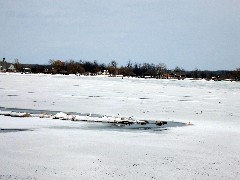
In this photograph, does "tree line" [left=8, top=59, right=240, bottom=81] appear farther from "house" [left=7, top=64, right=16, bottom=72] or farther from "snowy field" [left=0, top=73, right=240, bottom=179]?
"snowy field" [left=0, top=73, right=240, bottom=179]

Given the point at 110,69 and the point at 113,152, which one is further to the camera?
the point at 110,69

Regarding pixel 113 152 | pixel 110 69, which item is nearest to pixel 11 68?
pixel 110 69

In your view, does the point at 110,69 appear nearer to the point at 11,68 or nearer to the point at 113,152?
the point at 11,68

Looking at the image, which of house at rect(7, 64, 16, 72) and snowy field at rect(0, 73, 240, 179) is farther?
house at rect(7, 64, 16, 72)

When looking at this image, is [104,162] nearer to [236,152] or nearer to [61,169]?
[61,169]

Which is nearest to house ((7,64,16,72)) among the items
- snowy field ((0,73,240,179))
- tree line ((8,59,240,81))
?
tree line ((8,59,240,81))

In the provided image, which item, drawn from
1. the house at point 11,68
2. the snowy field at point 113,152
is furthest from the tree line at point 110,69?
the snowy field at point 113,152

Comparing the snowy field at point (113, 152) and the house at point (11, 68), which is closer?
the snowy field at point (113, 152)

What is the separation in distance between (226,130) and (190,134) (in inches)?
55.8

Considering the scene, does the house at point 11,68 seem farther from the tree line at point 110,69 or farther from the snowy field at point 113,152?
the snowy field at point 113,152

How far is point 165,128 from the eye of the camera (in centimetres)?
953

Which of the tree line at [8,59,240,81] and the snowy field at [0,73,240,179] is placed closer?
the snowy field at [0,73,240,179]

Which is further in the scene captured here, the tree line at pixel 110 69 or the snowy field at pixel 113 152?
the tree line at pixel 110 69

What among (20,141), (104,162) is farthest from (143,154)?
(20,141)
